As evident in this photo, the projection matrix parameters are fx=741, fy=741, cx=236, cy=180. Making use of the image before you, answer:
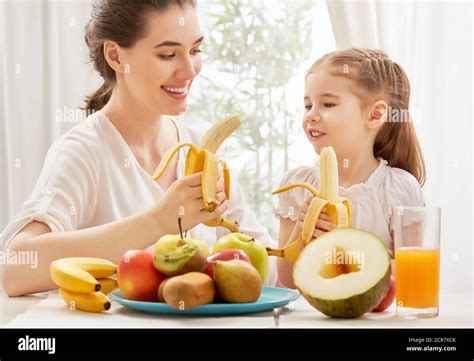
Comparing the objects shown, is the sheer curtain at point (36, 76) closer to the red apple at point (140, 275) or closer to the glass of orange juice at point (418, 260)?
the red apple at point (140, 275)

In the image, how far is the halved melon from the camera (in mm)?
1066

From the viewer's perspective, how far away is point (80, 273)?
1.17 meters

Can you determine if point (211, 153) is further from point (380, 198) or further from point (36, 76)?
point (36, 76)

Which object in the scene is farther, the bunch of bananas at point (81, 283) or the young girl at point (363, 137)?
the young girl at point (363, 137)

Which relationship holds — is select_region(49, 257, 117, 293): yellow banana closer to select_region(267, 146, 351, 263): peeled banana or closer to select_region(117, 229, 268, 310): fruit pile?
select_region(117, 229, 268, 310): fruit pile

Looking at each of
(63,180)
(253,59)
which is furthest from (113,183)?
(253,59)

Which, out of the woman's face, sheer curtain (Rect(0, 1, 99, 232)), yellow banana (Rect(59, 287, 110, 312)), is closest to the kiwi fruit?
yellow banana (Rect(59, 287, 110, 312))

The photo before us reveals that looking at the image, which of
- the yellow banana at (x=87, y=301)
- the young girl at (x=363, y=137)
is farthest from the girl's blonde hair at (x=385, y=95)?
the yellow banana at (x=87, y=301)

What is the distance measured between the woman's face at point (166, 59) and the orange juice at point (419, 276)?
0.94 metres

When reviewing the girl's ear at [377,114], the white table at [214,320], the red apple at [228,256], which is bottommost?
the white table at [214,320]

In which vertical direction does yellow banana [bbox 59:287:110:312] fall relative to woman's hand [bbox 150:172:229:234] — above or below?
below

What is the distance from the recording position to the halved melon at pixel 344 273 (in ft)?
3.50

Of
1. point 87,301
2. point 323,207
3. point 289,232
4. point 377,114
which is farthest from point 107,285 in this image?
point 377,114

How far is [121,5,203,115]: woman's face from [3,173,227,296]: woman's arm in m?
0.45
